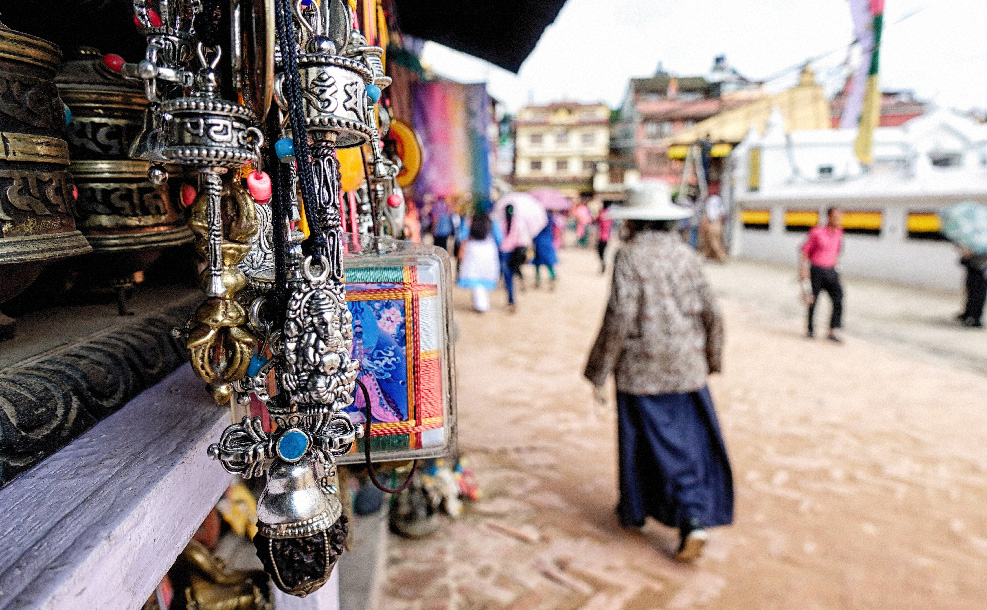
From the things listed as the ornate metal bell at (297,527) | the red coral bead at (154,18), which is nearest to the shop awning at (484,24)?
the red coral bead at (154,18)

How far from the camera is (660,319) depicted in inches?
114

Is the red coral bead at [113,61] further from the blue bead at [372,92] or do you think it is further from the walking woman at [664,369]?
the walking woman at [664,369]

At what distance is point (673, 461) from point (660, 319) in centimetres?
74

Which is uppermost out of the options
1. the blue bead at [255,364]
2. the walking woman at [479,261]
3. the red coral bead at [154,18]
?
the red coral bead at [154,18]

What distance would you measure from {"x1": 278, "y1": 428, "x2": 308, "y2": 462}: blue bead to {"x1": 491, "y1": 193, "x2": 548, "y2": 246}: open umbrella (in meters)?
8.87

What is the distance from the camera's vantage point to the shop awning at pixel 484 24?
312 cm

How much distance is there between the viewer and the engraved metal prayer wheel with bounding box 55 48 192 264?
3.72ft

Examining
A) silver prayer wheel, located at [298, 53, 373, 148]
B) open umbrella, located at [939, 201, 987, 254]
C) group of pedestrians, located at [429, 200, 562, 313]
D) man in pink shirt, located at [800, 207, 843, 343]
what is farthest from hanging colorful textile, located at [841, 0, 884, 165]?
silver prayer wheel, located at [298, 53, 373, 148]

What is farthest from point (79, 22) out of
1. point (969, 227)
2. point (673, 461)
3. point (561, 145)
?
point (561, 145)

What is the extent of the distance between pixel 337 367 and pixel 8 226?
1.94ft

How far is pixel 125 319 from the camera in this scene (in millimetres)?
1235

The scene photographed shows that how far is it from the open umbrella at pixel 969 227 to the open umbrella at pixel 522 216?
230 inches

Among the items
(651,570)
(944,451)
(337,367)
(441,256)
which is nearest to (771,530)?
(651,570)

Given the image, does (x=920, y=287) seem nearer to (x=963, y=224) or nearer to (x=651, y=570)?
(x=963, y=224)
